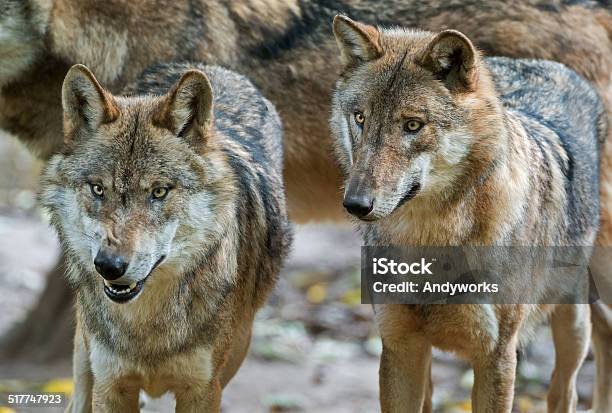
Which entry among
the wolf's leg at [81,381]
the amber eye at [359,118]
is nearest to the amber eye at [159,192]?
the amber eye at [359,118]

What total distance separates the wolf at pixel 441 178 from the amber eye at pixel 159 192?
0.84m

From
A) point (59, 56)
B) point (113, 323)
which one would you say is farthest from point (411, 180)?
point (59, 56)

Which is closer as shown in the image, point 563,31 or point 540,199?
point 540,199

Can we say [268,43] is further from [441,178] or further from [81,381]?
[81,381]

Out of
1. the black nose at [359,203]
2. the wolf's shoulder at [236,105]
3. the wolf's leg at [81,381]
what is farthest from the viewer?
the wolf's shoulder at [236,105]

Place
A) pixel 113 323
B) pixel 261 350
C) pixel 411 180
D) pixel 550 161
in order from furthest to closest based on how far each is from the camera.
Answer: pixel 261 350
pixel 550 161
pixel 113 323
pixel 411 180

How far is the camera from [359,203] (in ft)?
15.2

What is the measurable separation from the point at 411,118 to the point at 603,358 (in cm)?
306

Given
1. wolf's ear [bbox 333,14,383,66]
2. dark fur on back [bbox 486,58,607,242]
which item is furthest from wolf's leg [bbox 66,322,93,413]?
dark fur on back [bbox 486,58,607,242]

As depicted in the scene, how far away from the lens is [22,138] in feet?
23.4

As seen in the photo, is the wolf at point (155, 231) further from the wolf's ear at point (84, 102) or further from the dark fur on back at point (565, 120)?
the dark fur on back at point (565, 120)

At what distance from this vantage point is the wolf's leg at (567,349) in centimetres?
644

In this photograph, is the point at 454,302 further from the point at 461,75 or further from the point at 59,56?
the point at 59,56

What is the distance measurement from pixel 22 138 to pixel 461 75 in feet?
11.1
